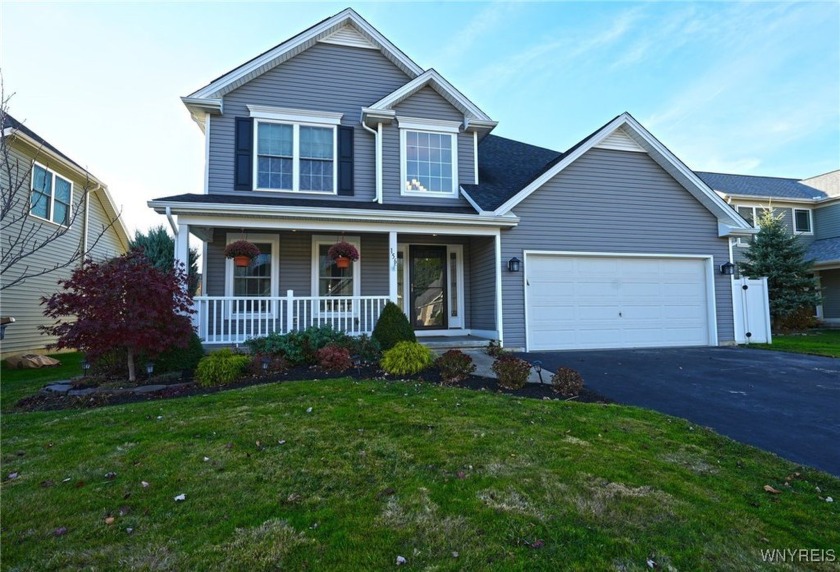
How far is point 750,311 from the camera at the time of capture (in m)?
11.4

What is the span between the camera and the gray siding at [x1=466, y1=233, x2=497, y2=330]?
10203mm

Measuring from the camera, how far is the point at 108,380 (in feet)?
22.2

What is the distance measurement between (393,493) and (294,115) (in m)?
9.94

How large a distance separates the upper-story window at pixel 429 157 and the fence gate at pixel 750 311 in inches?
320

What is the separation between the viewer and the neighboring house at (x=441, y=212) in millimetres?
10078

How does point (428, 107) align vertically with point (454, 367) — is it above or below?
above

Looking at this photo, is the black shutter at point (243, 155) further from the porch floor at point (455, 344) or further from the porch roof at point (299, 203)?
the porch floor at point (455, 344)

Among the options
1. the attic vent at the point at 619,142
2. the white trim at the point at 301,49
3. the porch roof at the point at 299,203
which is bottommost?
the porch roof at the point at 299,203

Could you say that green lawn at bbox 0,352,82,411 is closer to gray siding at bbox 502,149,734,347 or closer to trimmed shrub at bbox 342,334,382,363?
trimmed shrub at bbox 342,334,382,363

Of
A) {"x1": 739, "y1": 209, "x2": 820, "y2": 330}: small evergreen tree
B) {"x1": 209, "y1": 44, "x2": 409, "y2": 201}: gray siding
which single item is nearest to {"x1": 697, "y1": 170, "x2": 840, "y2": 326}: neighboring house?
{"x1": 739, "y1": 209, "x2": 820, "y2": 330}: small evergreen tree

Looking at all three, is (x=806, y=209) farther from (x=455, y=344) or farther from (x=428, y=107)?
(x=455, y=344)

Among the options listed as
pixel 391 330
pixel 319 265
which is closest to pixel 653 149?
pixel 391 330

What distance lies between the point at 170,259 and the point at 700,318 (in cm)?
1457
